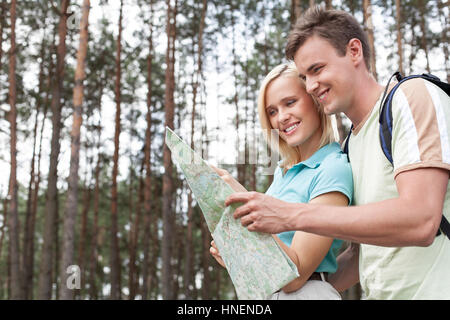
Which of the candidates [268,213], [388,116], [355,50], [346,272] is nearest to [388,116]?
[388,116]

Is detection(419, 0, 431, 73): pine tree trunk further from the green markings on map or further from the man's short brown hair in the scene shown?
the green markings on map

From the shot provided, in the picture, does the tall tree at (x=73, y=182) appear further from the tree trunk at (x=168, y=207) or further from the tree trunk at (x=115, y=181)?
the tree trunk at (x=115, y=181)

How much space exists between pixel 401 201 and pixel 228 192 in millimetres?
518

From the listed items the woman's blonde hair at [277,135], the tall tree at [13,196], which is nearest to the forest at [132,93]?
the tall tree at [13,196]

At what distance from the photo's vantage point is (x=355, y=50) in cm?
173

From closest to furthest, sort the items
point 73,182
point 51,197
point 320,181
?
1. point 320,181
2. point 73,182
3. point 51,197

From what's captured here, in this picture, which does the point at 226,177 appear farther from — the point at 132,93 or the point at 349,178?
the point at 132,93

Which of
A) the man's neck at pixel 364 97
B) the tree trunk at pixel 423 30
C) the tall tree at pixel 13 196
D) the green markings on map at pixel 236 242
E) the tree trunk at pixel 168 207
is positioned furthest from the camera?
the tree trunk at pixel 423 30

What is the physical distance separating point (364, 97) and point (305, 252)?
661mm

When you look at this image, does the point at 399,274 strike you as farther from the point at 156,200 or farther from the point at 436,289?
the point at 156,200

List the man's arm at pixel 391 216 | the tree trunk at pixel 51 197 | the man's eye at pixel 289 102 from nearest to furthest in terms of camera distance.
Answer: the man's arm at pixel 391 216
the man's eye at pixel 289 102
the tree trunk at pixel 51 197

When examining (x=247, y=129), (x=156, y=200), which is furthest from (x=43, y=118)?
(x=247, y=129)

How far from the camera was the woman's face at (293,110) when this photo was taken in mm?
1818
